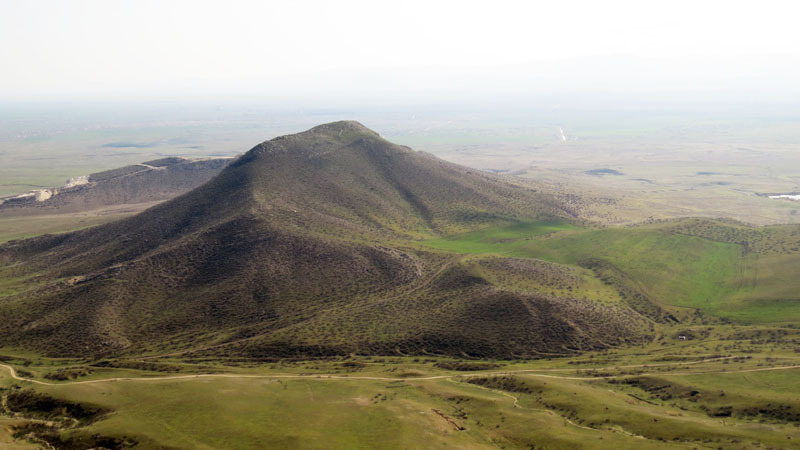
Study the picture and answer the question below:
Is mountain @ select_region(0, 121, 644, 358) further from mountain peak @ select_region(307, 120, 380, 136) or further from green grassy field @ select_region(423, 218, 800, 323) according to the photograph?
mountain peak @ select_region(307, 120, 380, 136)

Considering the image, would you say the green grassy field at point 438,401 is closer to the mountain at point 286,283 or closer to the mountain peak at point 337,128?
the mountain at point 286,283

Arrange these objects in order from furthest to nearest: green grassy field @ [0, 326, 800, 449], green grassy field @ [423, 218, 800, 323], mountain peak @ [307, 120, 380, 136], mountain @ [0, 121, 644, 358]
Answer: mountain peak @ [307, 120, 380, 136], green grassy field @ [423, 218, 800, 323], mountain @ [0, 121, 644, 358], green grassy field @ [0, 326, 800, 449]

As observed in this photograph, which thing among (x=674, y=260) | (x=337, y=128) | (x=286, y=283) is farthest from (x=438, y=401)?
(x=337, y=128)

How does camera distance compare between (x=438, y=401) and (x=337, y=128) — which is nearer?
(x=438, y=401)

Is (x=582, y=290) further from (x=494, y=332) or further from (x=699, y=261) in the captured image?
(x=699, y=261)

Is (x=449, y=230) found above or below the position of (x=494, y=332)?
above

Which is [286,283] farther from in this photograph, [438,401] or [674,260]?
[674,260]

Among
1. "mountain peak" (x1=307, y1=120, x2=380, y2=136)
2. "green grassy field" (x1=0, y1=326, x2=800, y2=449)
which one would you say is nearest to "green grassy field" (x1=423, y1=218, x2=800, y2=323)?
"green grassy field" (x1=0, y1=326, x2=800, y2=449)

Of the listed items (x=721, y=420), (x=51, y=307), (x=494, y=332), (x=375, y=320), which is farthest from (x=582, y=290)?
(x=51, y=307)

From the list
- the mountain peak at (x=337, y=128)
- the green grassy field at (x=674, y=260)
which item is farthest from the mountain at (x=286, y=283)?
the mountain peak at (x=337, y=128)
